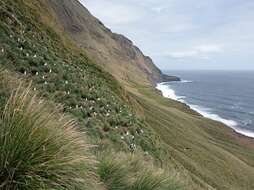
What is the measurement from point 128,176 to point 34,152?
85.0 inches

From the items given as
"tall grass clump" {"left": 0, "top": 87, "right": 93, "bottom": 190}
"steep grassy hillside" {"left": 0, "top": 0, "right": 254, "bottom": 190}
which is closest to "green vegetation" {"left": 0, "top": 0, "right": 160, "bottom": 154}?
"steep grassy hillside" {"left": 0, "top": 0, "right": 254, "bottom": 190}

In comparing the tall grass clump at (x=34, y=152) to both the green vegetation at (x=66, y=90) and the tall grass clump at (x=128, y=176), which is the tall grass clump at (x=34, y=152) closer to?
the tall grass clump at (x=128, y=176)

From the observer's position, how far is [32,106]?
428cm

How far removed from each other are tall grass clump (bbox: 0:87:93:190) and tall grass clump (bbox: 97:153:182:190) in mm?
1191

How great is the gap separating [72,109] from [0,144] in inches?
279

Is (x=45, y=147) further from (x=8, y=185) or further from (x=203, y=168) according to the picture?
(x=203, y=168)

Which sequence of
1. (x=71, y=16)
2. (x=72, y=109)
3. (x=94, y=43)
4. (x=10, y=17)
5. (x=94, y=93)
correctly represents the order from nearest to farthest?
(x=72, y=109)
(x=94, y=93)
(x=10, y=17)
(x=71, y=16)
(x=94, y=43)

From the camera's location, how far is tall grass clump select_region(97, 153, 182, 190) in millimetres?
5507

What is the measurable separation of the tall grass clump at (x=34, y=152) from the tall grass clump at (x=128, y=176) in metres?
1.19

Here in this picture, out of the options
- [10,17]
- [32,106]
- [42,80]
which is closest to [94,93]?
[42,80]

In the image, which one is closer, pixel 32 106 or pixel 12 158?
pixel 12 158

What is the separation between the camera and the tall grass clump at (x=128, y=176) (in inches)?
217

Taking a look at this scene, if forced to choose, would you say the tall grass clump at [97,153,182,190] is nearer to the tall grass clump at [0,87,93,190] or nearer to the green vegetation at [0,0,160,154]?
the tall grass clump at [0,87,93,190]

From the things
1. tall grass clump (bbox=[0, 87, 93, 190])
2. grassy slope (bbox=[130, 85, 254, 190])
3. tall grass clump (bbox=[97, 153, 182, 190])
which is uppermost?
tall grass clump (bbox=[0, 87, 93, 190])
